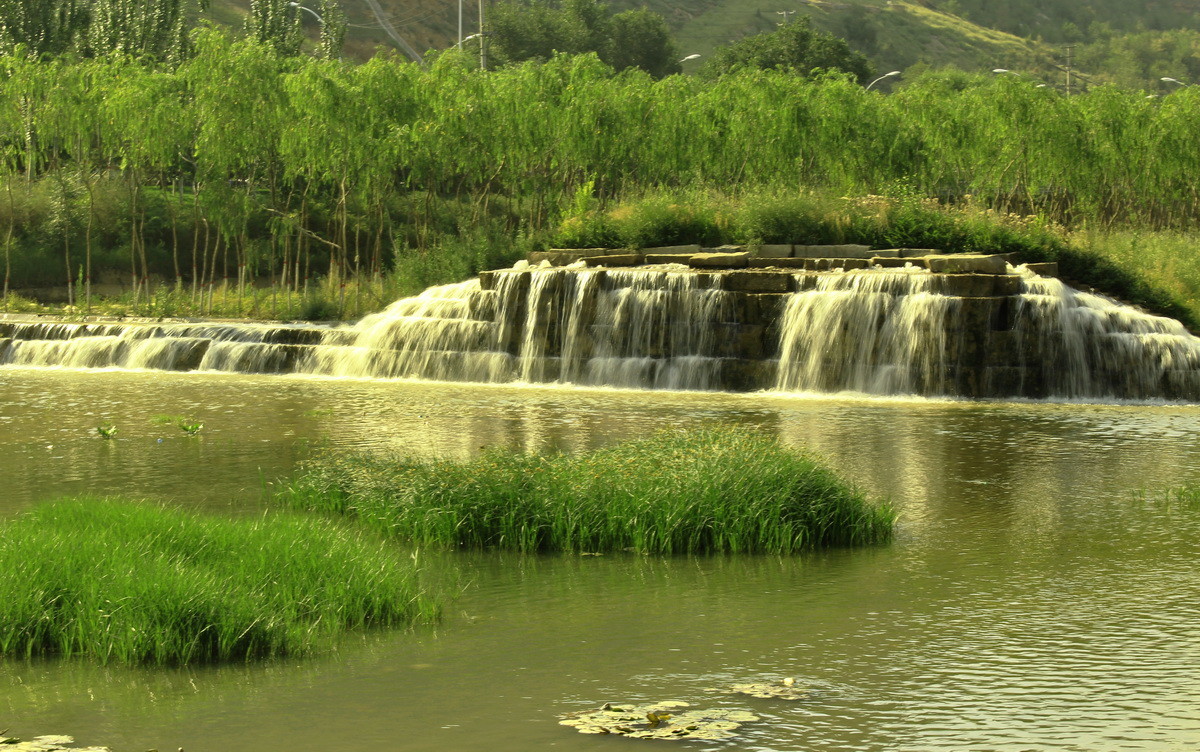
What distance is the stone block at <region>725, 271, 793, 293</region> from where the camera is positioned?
28672 mm

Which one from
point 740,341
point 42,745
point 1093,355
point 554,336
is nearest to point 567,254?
point 554,336

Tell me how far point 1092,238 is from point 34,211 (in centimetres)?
3393

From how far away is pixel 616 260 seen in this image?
32469mm

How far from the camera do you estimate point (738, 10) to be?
454 ft

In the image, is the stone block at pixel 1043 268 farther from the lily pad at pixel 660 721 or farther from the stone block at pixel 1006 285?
the lily pad at pixel 660 721

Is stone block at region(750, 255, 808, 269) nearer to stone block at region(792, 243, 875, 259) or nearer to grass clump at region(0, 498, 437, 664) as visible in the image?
stone block at region(792, 243, 875, 259)

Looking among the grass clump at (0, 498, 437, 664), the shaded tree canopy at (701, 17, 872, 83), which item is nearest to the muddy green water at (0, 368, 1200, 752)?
the grass clump at (0, 498, 437, 664)

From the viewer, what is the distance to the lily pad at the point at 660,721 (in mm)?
7586

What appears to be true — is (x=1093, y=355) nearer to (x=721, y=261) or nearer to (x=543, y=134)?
(x=721, y=261)

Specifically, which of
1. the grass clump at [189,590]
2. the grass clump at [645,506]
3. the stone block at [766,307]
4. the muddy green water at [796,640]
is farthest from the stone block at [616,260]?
the grass clump at [189,590]

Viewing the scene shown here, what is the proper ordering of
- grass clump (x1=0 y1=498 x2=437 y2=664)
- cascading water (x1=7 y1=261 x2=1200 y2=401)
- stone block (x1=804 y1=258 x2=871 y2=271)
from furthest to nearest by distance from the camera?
stone block (x1=804 y1=258 x2=871 y2=271) → cascading water (x1=7 y1=261 x2=1200 y2=401) → grass clump (x1=0 y1=498 x2=437 y2=664)

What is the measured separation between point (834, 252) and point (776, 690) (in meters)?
23.9

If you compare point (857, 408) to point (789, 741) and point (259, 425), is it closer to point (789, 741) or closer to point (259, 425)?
point (259, 425)

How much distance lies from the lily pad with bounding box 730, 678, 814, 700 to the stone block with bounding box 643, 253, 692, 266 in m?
23.9
